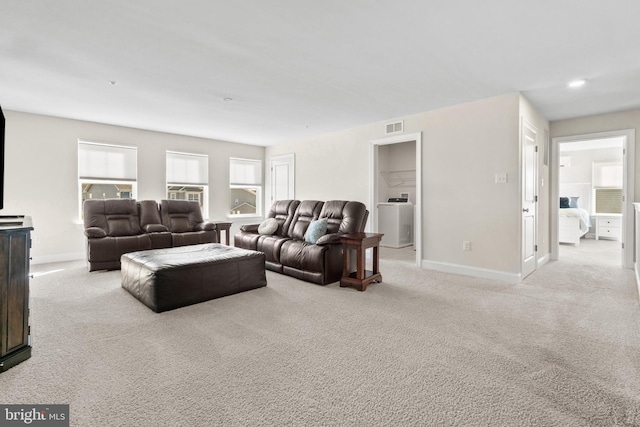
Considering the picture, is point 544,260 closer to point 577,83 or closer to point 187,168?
point 577,83

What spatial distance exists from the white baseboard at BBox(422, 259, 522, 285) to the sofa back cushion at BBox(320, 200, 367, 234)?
1328 millimetres

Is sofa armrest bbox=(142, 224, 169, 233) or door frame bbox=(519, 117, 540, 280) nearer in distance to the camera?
A: door frame bbox=(519, 117, 540, 280)

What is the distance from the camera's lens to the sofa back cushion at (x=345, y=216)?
418cm

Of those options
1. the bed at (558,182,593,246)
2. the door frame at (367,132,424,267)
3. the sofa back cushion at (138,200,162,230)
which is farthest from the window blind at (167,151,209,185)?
the bed at (558,182,593,246)

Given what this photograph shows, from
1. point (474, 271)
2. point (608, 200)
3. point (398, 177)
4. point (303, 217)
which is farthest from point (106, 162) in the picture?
point (608, 200)

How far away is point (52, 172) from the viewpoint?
510 centimetres

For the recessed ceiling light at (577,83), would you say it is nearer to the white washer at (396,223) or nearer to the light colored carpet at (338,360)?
the light colored carpet at (338,360)

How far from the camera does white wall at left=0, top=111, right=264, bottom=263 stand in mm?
4801

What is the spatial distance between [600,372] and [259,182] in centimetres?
695

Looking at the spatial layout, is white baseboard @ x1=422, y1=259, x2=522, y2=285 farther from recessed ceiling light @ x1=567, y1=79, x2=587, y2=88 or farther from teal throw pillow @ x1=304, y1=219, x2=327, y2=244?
recessed ceiling light @ x1=567, y1=79, x2=587, y2=88

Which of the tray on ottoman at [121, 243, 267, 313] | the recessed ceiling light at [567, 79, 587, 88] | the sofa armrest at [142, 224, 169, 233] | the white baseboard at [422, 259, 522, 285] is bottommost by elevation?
the white baseboard at [422, 259, 522, 285]

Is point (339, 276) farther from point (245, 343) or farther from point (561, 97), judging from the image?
point (561, 97)

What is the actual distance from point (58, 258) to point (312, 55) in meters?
5.20

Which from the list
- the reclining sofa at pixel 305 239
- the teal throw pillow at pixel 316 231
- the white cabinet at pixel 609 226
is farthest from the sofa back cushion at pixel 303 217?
the white cabinet at pixel 609 226
